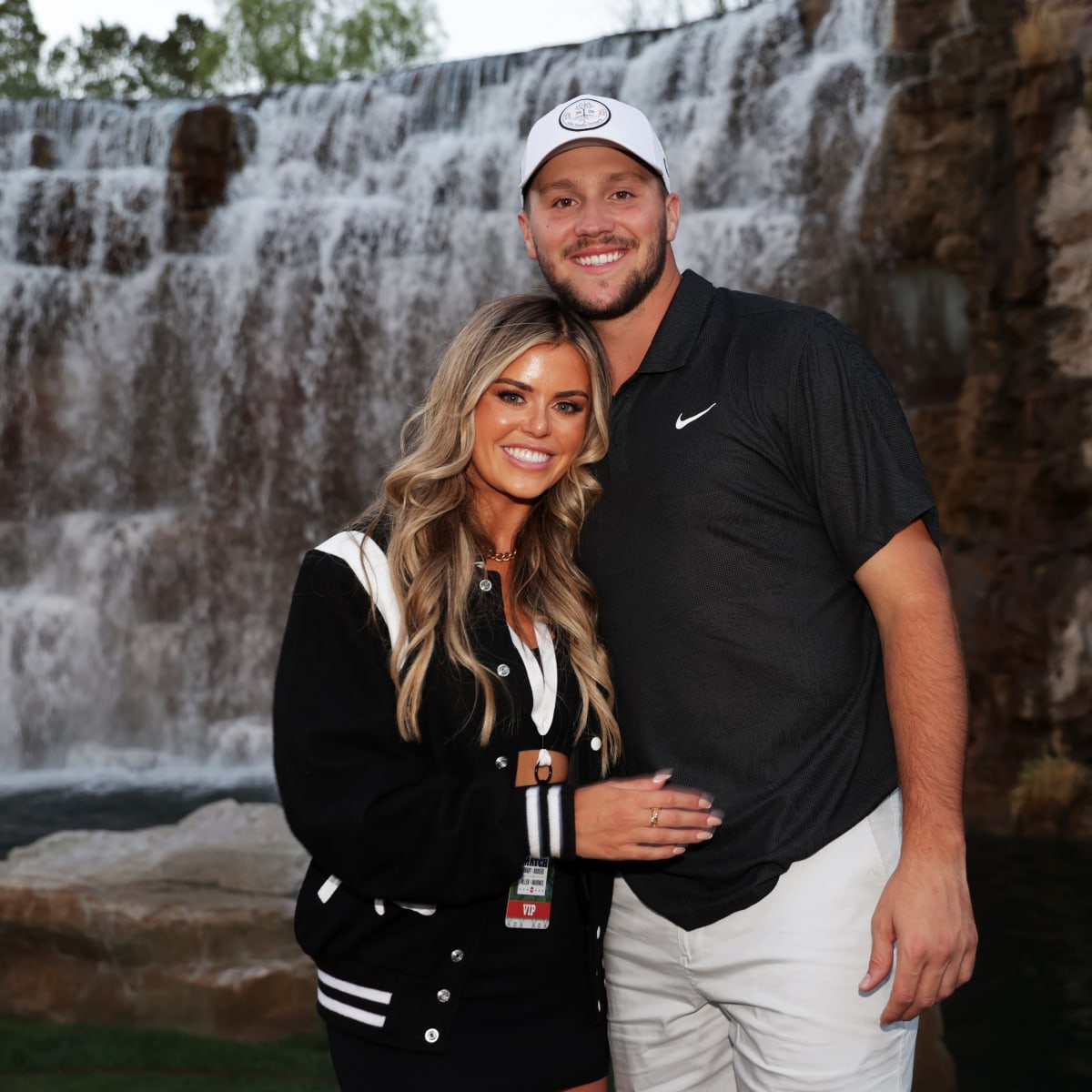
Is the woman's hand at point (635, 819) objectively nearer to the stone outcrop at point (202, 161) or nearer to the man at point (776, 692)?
the man at point (776, 692)

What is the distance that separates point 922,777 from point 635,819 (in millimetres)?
496

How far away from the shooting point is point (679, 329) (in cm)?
260

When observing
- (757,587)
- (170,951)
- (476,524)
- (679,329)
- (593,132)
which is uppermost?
(593,132)

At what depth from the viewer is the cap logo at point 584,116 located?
8.79 feet

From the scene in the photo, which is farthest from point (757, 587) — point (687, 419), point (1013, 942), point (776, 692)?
point (1013, 942)

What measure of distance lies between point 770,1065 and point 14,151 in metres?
13.8

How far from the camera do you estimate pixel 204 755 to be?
35.9 feet

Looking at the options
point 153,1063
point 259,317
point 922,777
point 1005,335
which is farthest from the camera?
point 259,317

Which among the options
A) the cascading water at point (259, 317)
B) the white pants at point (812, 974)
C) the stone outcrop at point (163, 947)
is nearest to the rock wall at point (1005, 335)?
the cascading water at point (259, 317)

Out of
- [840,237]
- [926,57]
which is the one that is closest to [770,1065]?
[840,237]

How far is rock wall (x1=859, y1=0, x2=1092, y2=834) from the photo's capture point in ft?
27.8

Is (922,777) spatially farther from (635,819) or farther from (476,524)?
(476,524)

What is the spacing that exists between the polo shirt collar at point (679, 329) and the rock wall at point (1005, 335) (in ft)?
21.3

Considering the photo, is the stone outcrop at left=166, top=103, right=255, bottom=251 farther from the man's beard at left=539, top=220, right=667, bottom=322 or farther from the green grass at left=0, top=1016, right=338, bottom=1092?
the man's beard at left=539, top=220, right=667, bottom=322
